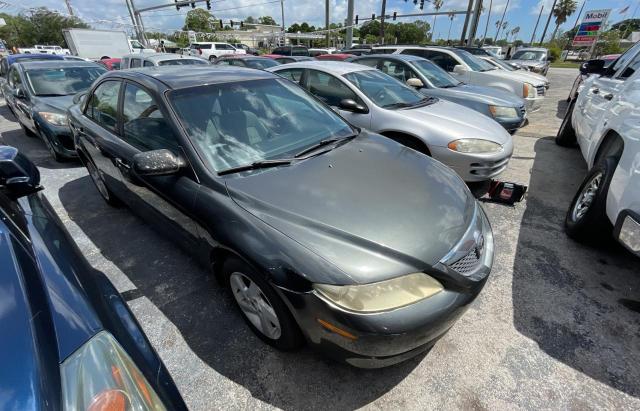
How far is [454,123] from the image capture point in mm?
3674

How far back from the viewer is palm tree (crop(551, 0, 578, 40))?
5562cm

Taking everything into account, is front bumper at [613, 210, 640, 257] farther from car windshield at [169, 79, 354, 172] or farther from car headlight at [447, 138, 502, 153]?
car windshield at [169, 79, 354, 172]

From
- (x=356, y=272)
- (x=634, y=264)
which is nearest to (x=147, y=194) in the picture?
(x=356, y=272)

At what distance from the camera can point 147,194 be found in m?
2.50

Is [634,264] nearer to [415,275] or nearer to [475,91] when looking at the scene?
[415,275]

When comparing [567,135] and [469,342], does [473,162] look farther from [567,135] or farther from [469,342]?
[567,135]

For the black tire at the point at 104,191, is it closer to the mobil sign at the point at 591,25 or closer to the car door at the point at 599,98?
the car door at the point at 599,98

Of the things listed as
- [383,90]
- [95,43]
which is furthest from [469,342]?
[95,43]

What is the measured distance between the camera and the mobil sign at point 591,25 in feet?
78.4

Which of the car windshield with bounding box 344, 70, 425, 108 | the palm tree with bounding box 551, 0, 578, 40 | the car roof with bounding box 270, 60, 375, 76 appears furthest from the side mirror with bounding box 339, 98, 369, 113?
the palm tree with bounding box 551, 0, 578, 40

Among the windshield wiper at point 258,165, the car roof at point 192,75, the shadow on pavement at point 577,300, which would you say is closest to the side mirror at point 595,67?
the shadow on pavement at point 577,300

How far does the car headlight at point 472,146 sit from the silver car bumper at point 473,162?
5 centimetres

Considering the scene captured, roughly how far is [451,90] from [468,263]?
483 cm

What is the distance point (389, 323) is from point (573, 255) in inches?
92.6
